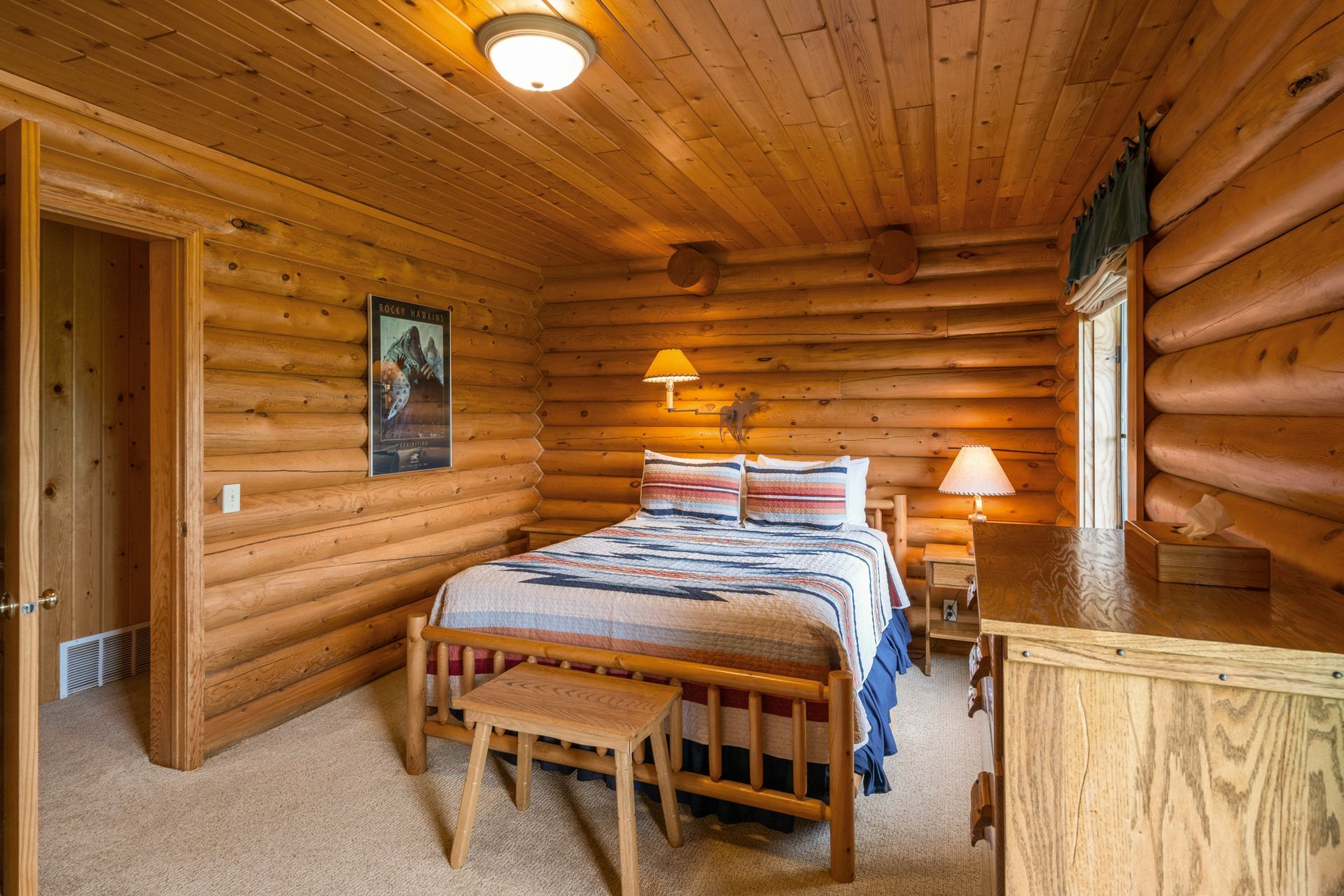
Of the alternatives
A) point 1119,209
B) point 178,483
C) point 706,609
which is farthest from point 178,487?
point 1119,209

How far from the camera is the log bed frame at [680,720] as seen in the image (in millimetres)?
2248

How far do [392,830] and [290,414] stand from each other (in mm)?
1921

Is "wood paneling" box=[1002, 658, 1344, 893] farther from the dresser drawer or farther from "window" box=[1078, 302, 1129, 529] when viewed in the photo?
the dresser drawer

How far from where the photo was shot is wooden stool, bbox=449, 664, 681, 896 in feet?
6.94

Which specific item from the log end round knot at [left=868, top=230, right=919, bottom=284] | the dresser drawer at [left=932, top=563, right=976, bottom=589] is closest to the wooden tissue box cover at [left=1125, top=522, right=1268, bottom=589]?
the dresser drawer at [left=932, top=563, right=976, bottom=589]

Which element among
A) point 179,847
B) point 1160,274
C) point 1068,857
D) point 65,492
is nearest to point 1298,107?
point 1160,274

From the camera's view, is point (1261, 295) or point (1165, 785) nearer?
point (1165, 785)

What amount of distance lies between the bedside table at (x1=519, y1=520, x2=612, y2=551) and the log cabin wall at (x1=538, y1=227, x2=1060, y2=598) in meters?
0.23

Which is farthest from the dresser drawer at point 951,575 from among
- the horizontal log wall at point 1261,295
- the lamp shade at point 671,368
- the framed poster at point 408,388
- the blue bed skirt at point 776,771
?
the framed poster at point 408,388

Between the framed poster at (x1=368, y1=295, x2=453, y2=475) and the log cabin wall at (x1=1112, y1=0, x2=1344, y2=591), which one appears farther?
the framed poster at (x1=368, y1=295, x2=453, y2=475)

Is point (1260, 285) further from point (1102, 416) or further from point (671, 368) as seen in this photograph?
point (671, 368)

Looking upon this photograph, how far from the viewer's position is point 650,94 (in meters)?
2.55

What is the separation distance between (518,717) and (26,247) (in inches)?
68.7

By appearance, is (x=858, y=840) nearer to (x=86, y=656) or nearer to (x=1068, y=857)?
(x=1068, y=857)
